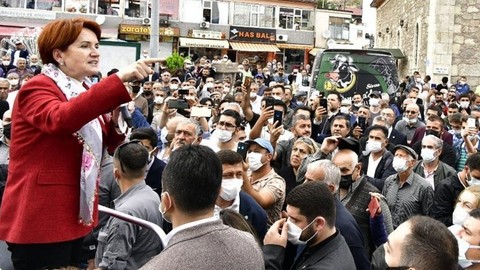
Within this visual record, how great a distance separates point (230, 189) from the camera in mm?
4496

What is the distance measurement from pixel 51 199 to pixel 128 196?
161 centimetres

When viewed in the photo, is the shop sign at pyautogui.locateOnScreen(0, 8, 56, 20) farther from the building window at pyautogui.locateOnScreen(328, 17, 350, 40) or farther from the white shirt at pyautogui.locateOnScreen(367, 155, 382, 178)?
the white shirt at pyautogui.locateOnScreen(367, 155, 382, 178)

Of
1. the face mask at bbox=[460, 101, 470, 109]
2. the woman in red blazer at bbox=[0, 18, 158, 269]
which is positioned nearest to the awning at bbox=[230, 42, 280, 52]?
the face mask at bbox=[460, 101, 470, 109]

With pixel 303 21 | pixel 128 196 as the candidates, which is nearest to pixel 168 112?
pixel 128 196

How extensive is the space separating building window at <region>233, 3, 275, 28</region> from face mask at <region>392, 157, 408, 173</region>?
1602 inches

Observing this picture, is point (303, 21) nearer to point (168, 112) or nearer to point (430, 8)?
point (430, 8)

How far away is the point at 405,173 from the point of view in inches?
272

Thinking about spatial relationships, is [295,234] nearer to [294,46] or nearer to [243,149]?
[243,149]

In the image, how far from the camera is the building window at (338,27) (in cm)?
5216

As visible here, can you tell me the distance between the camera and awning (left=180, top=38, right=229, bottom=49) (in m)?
43.6

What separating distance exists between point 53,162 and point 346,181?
342 cm

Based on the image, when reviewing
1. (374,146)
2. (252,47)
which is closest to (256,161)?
(374,146)

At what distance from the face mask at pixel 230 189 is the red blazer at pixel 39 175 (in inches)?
63.1

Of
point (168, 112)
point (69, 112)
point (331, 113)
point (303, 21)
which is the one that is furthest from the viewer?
point (303, 21)
